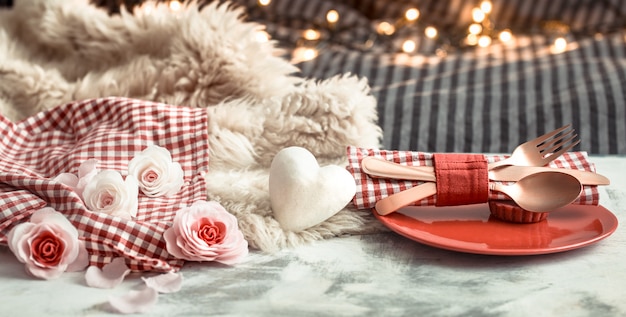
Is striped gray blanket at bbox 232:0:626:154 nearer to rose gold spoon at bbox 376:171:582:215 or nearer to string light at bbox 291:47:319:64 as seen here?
string light at bbox 291:47:319:64

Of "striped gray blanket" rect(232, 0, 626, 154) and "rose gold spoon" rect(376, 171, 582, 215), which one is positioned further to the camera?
"striped gray blanket" rect(232, 0, 626, 154)

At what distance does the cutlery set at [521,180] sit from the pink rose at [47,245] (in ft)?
0.92

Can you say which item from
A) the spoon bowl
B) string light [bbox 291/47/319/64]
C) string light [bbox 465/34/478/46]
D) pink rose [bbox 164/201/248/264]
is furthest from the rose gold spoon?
string light [bbox 465/34/478/46]

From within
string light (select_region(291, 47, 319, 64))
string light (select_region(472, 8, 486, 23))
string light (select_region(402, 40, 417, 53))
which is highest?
string light (select_region(472, 8, 486, 23))

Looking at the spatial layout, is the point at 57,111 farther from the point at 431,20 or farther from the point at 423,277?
the point at 431,20

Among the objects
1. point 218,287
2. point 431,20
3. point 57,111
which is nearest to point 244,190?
point 218,287

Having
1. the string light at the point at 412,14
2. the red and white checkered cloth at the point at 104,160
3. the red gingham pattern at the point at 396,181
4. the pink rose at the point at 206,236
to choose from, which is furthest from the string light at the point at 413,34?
the pink rose at the point at 206,236

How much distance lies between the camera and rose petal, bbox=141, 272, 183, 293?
0.59 m

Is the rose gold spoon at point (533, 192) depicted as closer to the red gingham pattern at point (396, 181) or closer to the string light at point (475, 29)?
the red gingham pattern at point (396, 181)

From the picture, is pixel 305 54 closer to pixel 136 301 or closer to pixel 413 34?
pixel 413 34

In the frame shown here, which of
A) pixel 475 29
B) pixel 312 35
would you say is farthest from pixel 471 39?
pixel 312 35

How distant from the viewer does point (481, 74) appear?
1.55 meters

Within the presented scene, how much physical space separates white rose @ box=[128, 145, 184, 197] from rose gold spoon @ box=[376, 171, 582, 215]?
0.70 ft

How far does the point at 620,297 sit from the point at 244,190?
1.21 feet
